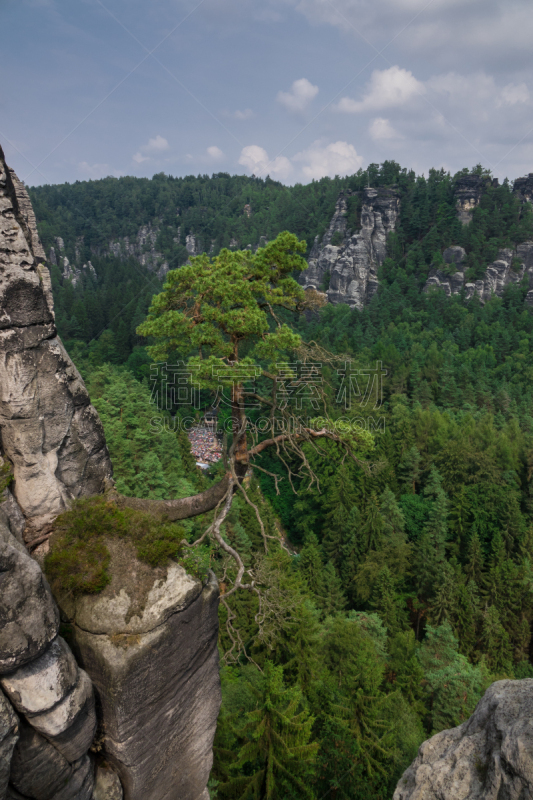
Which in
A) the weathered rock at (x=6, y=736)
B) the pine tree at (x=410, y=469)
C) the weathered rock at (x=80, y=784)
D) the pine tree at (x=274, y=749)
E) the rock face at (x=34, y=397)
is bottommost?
the pine tree at (x=410, y=469)

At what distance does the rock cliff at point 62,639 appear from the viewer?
4926mm

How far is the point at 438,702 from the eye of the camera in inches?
803

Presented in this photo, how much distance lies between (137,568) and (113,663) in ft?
3.62

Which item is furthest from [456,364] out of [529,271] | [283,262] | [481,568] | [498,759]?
[498,759]

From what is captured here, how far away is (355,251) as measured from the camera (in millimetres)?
91375

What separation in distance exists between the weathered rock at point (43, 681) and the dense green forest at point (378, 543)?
325cm

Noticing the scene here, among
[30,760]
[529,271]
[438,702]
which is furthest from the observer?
[529,271]

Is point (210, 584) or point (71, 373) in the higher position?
point (71, 373)

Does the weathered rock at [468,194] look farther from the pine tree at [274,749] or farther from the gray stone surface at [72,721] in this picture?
the gray stone surface at [72,721]

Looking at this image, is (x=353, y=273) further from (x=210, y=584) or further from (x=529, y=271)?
(x=210, y=584)

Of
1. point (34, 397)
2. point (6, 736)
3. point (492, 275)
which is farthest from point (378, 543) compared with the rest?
point (492, 275)

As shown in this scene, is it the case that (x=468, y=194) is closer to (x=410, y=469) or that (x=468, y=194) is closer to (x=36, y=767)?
(x=410, y=469)

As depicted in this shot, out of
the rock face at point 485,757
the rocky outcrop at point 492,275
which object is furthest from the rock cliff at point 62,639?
the rocky outcrop at point 492,275

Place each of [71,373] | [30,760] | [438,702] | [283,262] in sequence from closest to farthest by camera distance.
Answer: [30,760]
[71,373]
[283,262]
[438,702]
